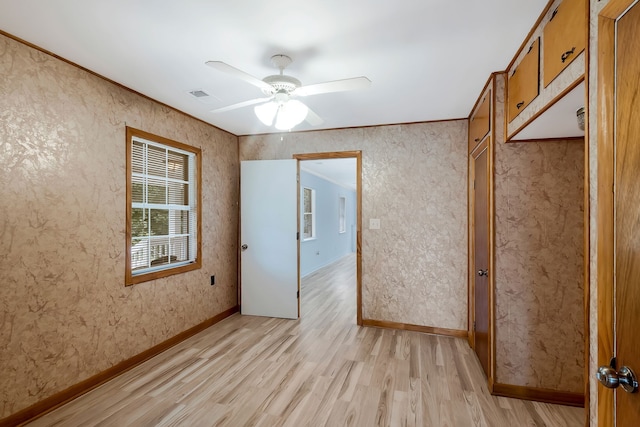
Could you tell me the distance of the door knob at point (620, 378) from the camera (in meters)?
0.81

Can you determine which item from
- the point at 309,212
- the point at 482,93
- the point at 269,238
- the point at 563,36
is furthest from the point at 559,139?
the point at 309,212

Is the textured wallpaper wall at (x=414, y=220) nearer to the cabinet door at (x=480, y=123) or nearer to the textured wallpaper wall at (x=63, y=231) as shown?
the cabinet door at (x=480, y=123)

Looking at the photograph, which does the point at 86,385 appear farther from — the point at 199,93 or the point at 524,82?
the point at 524,82

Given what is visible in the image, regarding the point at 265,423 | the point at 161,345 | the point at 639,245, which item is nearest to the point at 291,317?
the point at 161,345

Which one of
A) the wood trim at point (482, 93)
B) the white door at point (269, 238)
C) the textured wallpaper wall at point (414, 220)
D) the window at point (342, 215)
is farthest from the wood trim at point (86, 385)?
the window at point (342, 215)

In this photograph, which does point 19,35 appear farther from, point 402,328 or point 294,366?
point 402,328

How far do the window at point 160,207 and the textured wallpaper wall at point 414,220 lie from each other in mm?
1817

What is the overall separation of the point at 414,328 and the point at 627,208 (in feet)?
10.1

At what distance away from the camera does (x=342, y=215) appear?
10.5 metres

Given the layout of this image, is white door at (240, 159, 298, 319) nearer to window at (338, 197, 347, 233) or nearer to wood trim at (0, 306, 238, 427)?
wood trim at (0, 306, 238, 427)

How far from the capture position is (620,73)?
88 centimetres

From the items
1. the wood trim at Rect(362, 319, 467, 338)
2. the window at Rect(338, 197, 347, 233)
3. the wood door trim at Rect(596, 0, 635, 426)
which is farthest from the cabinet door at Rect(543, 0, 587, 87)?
the window at Rect(338, 197, 347, 233)

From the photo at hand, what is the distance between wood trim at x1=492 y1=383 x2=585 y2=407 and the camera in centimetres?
216

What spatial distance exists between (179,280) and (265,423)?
6.04ft
